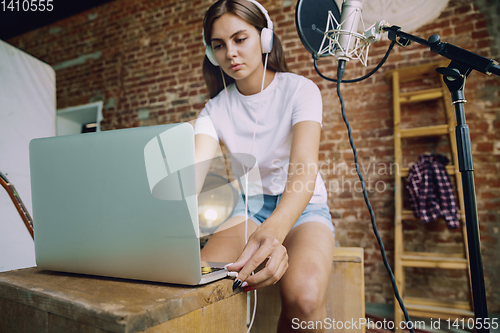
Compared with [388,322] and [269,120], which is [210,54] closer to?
[269,120]

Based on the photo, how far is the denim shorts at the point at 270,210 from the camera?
1011 millimetres

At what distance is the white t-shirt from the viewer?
1.11 m

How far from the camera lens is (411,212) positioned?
6.93 ft

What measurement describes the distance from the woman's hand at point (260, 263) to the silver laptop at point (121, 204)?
0.05 metres

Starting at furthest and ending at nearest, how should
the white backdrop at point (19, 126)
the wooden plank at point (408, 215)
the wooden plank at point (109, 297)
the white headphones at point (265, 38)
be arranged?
the wooden plank at point (408, 215), the white backdrop at point (19, 126), the white headphones at point (265, 38), the wooden plank at point (109, 297)

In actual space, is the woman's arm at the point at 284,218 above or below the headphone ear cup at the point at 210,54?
below

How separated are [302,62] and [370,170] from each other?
3.67ft

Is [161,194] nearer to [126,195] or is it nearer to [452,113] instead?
[126,195]

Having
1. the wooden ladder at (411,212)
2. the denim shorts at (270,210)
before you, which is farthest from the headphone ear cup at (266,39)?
the wooden ladder at (411,212)

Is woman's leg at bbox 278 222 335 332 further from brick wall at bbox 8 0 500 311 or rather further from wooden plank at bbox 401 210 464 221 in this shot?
brick wall at bbox 8 0 500 311

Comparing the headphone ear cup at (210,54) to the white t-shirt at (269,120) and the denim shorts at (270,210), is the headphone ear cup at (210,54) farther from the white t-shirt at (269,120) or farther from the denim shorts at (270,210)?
the denim shorts at (270,210)

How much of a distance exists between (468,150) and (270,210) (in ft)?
2.16

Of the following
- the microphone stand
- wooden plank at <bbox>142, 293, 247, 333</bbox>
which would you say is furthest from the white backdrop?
the microphone stand

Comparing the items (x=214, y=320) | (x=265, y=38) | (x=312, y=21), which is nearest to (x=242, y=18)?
(x=265, y=38)
